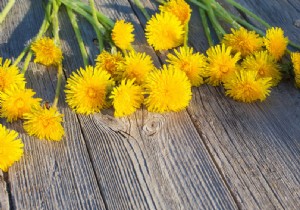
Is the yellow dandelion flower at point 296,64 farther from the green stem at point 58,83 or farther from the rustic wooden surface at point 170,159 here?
the green stem at point 58,83

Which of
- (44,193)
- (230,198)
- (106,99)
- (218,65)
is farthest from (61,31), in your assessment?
(230,198)

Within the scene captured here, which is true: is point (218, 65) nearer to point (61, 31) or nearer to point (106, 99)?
point (106, 99)

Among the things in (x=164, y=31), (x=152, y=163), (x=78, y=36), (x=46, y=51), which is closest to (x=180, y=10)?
(x=164, y=31)

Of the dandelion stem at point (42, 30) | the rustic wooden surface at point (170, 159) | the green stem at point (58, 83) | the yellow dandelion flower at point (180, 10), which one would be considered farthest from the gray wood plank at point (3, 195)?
the yellow dandelion flower at point (180, 10)

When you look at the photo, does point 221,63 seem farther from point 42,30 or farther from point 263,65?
point 42,30

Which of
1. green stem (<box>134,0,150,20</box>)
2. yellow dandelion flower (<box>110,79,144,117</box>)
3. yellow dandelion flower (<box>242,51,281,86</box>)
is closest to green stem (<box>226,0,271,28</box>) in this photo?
yellow dandelion flower (<box>242,51,281,86</box>)

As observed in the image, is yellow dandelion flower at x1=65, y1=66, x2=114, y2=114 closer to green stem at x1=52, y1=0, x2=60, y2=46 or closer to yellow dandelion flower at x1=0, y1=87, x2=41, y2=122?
yellow dandelion flower at x1=0, y1=87, x2=41, y2=122
